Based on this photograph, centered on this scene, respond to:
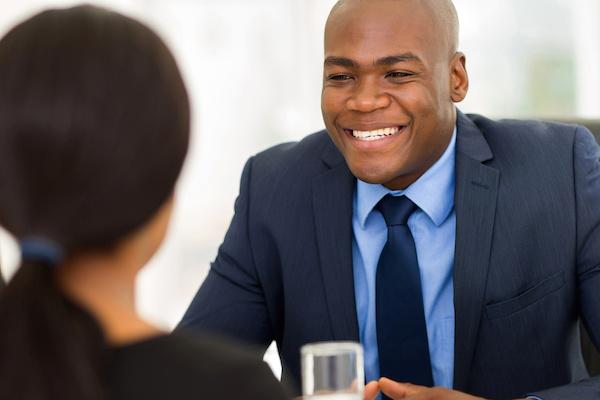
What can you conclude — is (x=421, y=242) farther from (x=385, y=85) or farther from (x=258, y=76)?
(x=258, y=76)

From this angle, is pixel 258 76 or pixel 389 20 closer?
pixel 389 20

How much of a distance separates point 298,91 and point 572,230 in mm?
3433

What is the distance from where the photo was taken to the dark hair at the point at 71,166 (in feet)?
2.88

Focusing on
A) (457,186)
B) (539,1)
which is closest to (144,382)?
(457,186)

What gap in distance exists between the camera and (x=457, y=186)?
2033 mm

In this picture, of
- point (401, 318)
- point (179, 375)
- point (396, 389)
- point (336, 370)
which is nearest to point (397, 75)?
point (401, 318)

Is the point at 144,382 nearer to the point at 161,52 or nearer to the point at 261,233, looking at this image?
the point at 161,52

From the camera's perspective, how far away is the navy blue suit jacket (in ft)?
6.57

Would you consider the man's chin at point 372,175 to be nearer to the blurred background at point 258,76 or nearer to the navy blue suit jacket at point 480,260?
the navy blue suit jacket at point 480,260

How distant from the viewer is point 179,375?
920mm

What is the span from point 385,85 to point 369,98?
4cm

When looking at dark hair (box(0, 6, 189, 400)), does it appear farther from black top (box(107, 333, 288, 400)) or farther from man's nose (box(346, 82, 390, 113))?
man's nose (box(346, 82, 390, 113))

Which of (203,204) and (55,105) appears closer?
(55,105)

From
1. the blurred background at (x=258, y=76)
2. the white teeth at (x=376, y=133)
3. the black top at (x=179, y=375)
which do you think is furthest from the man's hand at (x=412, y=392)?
the blurred background at (x=258, y=76)
